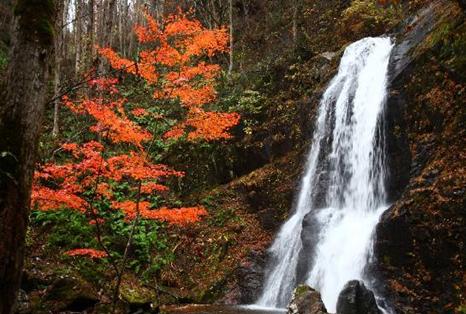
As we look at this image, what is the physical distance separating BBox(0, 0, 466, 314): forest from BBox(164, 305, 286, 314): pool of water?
5 cm

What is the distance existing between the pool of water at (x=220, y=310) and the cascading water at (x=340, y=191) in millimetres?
812

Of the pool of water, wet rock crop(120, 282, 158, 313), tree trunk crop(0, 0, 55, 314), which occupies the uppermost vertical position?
tree trunk crop(0, 0, 55, 314)

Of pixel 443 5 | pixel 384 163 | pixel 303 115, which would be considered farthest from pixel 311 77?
pixel 384 163

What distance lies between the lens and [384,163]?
1191 cm

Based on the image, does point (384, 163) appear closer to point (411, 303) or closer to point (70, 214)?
point (411, 303)

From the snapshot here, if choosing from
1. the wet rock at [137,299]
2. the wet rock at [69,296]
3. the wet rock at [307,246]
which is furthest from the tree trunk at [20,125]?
the wet rock at [307,246]

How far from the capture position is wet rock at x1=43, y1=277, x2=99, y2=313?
352 inches

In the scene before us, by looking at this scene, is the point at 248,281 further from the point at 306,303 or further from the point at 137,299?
the point at 306,303

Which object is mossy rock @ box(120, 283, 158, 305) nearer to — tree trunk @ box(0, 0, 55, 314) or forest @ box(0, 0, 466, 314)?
forest @ box(0, 0, 466, 314)

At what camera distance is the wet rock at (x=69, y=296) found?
8930 mm

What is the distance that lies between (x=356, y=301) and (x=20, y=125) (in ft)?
22.5

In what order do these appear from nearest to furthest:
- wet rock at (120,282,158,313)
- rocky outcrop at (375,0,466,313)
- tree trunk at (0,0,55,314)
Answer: tree trunk at (0,0,55,314)
rocky outcrop at (375,0,466,313)
wet rock at (120,282,158,313)

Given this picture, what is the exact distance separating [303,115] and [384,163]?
486cm

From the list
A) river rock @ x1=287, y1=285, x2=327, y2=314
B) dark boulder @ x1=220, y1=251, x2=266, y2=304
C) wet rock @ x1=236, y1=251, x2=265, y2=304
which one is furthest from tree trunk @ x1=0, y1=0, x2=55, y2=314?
wet rock @ x1=236, y1=251, x2=265, y2=304
